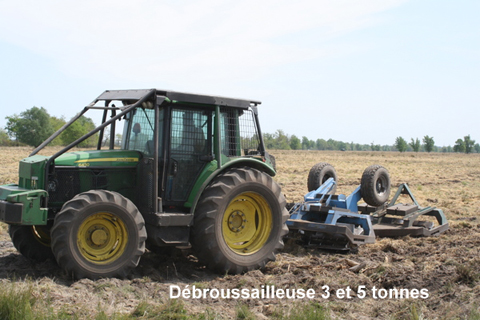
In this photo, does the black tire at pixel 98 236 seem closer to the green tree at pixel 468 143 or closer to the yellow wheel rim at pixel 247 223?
the yellow wheel rim at pixel 247 223

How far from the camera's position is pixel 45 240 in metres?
7.31

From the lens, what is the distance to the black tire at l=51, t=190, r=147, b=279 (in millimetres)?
6059

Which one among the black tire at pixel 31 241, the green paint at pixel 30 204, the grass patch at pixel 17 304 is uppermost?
the green paint at pixel 30 204

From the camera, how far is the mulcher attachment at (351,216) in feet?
27.9

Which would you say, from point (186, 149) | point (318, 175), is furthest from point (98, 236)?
point (318, 175)

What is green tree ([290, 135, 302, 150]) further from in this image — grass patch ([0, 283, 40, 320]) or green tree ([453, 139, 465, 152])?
grass patch ([0, 283, 40, 320])

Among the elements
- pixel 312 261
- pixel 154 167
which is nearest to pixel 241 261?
pixel 312 261

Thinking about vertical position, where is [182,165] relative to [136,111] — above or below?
below

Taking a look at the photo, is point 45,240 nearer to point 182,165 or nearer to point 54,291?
point 54,291

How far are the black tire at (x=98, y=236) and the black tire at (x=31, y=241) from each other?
1.24 meters

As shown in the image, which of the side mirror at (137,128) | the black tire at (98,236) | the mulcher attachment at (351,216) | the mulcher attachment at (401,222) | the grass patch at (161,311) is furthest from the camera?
the mulcher attachment at (401,222)

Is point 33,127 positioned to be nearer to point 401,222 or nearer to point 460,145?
point 401,222

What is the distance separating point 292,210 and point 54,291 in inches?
197

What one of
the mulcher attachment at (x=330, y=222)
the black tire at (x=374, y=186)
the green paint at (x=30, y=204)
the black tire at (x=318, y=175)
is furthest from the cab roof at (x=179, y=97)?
A: the black tire at (x=318, y=175)
